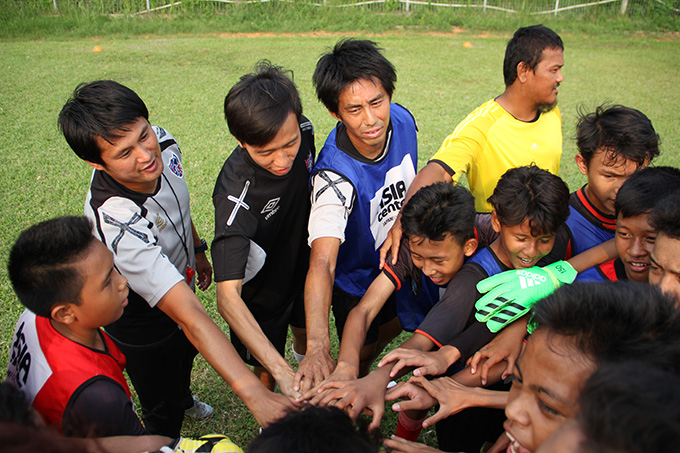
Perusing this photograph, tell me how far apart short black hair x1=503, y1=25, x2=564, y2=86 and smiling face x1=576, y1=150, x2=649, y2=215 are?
85 cm

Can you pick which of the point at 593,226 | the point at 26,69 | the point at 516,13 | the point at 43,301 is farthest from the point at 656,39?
the point at 43,301

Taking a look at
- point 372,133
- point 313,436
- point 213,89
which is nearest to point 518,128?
point 372,133

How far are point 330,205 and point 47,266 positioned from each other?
46.2 inches

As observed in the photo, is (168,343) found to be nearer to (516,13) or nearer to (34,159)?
(34,159)

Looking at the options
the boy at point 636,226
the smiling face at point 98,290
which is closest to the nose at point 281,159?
the smiling face at point 98,290

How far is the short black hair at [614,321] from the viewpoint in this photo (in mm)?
1166

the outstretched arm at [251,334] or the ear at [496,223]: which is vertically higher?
the ear at [496,223]

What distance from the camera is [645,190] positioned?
2.00 m

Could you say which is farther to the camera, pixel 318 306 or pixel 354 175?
pixel 354 175

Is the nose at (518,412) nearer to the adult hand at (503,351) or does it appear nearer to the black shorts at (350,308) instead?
the adult hand at (503,351)

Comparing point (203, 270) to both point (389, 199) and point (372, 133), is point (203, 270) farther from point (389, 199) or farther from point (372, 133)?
point (372, 133)

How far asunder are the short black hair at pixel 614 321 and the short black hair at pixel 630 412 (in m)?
0.31

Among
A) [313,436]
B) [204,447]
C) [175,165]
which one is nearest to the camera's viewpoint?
[313,436]

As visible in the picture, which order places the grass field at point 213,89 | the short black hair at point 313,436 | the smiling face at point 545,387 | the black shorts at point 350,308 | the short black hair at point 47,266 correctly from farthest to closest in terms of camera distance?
the grass field at point 213,89, the black shorts at point 350,308, the short black hair at point 47,266, the smiling face at point 545,387, the short black hair at point 313,436
